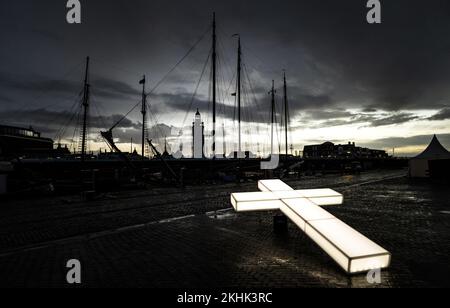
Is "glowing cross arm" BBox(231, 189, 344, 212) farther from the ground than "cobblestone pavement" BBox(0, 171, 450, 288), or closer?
farther from the ground

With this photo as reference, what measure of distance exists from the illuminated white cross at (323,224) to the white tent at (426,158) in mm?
27785

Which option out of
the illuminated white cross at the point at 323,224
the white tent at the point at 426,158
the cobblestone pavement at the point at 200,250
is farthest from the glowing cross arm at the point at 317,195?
the white tent at the point at 426,158

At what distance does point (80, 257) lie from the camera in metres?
5.72

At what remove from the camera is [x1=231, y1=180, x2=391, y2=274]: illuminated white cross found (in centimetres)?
412

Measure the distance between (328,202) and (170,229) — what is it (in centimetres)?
489

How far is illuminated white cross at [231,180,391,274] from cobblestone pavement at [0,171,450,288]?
1.56 feet

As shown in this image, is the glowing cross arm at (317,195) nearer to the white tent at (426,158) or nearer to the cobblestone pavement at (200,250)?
the cobblestone pavement at (200,250)

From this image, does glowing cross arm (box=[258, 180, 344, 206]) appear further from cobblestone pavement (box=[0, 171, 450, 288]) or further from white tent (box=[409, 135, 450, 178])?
white tent (box=[409, 135, 450, 178])

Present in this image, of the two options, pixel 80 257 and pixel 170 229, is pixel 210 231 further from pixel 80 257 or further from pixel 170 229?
pixel 80 257

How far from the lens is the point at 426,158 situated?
92.5 ft

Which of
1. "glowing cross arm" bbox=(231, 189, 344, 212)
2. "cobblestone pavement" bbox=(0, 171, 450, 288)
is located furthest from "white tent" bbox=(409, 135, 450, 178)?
"glowing cross arm" bbox=(231, 189, 344, 212)

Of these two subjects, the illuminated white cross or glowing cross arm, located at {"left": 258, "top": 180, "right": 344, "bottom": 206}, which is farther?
glowing cross arm, located at {"left": 258, "top": 180, "right": 344, "bottom": 206}
